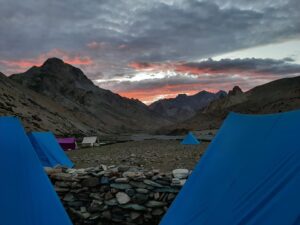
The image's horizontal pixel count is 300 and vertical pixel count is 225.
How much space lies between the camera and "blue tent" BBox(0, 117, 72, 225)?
4.72 meters

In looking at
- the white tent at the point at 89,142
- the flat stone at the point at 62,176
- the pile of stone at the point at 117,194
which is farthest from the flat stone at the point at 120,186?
the white tent at the point at 89,142

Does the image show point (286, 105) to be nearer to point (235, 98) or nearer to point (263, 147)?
point (235, 98)

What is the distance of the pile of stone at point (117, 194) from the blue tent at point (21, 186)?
2.53 metres

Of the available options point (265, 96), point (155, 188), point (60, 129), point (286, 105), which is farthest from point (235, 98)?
point (155, 188)

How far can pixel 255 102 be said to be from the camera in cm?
16550

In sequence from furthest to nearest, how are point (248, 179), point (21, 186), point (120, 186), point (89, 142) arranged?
1. point (89, 142)
2. point (120, 186)
3. point (21, 186)
4. point (248, 179)

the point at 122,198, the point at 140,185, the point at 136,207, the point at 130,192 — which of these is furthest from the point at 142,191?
the point at 122,198

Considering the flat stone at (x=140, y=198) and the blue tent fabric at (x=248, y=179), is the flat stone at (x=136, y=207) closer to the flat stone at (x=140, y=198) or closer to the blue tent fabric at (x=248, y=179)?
the flat stone at (x=140, y=198)

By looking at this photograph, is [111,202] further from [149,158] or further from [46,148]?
[149,158]

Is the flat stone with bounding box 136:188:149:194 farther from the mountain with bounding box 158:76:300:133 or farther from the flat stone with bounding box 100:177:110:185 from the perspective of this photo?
the mountain with bounding box 158:76:300:133

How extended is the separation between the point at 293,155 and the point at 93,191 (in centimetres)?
559

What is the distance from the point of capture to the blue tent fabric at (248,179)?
3.91m

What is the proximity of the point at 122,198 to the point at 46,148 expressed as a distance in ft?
26.7

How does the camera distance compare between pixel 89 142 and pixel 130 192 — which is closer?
pixel 130 192
